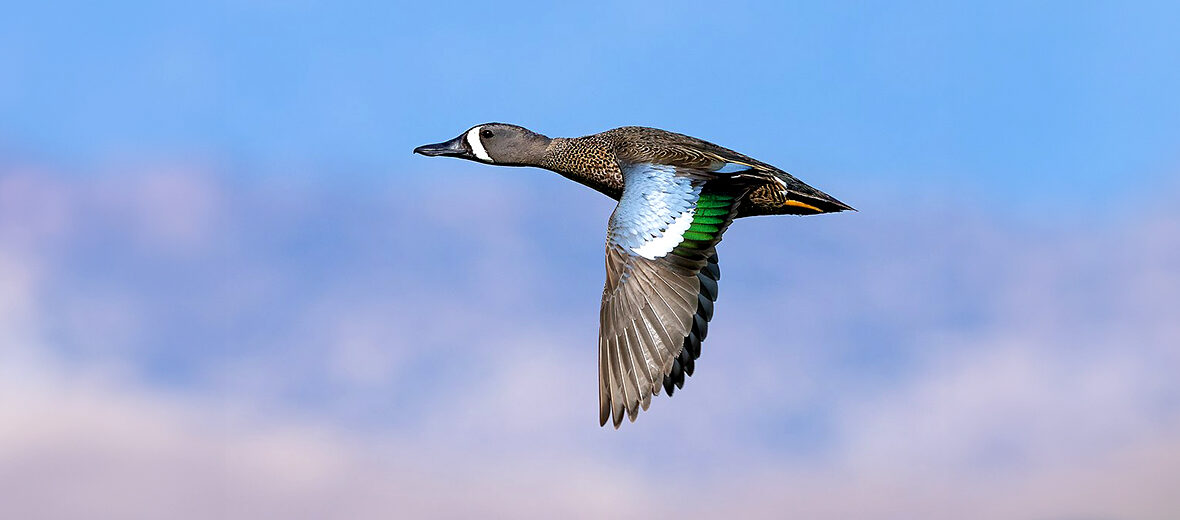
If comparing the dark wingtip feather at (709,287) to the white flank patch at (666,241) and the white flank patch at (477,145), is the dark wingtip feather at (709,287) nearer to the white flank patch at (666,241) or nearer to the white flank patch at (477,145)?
the white flank patch at (666,241)

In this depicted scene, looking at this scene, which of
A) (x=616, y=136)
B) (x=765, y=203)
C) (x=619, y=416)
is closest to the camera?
(x=619, y=416)

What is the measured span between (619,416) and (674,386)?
1.45 feet

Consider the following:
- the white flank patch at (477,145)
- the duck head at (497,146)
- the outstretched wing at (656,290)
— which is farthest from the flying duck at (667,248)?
the white flank patch at (477,145)

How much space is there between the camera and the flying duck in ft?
30.3

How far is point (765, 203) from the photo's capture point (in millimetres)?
10805

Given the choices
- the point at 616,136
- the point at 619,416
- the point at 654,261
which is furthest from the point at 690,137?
the point at 619,416

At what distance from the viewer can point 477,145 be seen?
483 inches

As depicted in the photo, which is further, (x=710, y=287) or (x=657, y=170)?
(x=657, y=170)

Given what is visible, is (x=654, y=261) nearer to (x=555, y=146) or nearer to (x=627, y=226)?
(x=627, y=226)

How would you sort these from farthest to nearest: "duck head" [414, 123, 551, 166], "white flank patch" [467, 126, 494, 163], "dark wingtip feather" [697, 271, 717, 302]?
"white flank patch" [467, 126, 494, 163], "duck head" [414, 123, 551, 166], "dark wingtip feather" [697, 271, 717, 302]

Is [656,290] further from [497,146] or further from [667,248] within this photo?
[497,146]

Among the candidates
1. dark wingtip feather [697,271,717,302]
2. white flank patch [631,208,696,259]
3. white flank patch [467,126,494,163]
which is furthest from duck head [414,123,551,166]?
dark wingtip feather [697,271,717,302]

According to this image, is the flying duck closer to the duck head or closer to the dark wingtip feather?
the dark wingtip feather

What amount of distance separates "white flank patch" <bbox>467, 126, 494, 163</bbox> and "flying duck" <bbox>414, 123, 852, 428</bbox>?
1.55m
